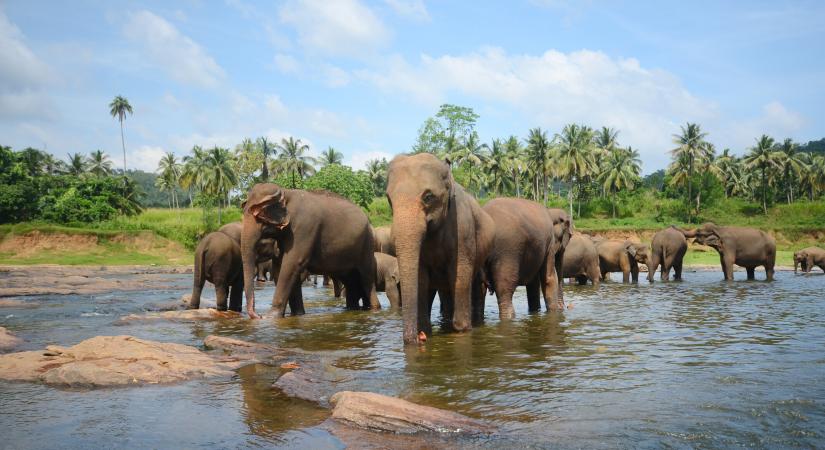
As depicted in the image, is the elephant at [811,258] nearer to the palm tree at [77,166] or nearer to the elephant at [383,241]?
the elephant at [383,241]

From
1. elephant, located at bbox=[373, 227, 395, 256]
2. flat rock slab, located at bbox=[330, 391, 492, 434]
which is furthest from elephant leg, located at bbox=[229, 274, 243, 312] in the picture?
flat rock slab, located at bbox=[330, 391, 492, 434]

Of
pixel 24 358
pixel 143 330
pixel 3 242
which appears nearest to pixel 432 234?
pixel 24 358

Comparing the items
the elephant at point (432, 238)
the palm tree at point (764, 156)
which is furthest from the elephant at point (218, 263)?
the palm tree at point (764, 156)

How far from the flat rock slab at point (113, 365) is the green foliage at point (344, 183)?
57.1 meters

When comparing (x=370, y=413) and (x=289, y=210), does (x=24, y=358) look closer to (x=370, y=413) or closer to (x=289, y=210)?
(x=370, y=413)

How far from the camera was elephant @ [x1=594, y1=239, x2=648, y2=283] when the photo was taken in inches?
1066

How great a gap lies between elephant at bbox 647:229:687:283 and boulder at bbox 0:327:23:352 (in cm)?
2265

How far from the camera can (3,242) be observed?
1908 inches

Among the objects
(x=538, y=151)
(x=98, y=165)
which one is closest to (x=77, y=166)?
(x=98, y=165)

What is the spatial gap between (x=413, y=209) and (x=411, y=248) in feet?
1.62

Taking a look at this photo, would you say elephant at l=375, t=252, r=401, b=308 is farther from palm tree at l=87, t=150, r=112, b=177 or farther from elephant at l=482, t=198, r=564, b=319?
palm tree at l=87, t=150, r=112, b=177

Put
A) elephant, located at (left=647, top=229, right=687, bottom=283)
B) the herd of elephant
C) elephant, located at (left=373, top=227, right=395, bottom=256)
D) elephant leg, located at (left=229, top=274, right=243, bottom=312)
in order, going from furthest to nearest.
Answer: elephant, located at (left=647, top=229, right=687, bottom=283) → elephant, located at (left=373, top=227, right=395, bottom=256) → elephant leg, located at (left=229, top=274, right=243, bottom=312) → the herd of elephant

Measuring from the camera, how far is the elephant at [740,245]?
26.2m

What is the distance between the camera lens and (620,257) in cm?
2759
